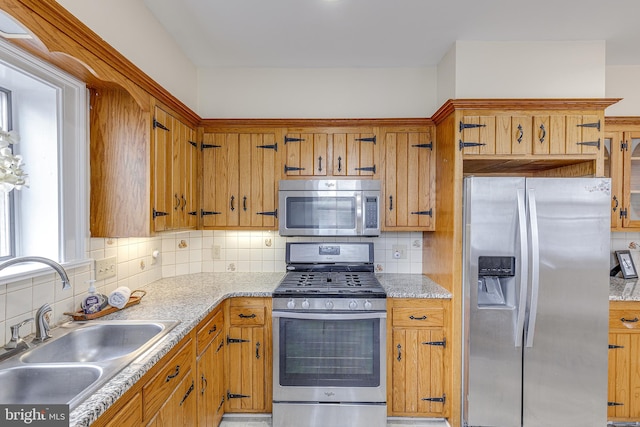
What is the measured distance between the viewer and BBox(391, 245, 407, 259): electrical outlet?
2.88 metres

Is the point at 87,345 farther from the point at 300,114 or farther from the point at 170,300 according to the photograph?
the point at 300,114

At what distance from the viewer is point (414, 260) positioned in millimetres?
2887

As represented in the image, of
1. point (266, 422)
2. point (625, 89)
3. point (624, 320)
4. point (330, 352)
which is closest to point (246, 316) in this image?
point (330, 352)

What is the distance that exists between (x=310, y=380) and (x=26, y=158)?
2.02 m

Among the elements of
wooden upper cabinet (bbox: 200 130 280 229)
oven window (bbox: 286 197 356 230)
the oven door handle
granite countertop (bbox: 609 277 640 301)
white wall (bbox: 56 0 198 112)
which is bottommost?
the oven door handle

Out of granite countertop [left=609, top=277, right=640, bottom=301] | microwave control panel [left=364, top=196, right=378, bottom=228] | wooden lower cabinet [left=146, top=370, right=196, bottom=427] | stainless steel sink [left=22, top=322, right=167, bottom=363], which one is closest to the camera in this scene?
wooden lower cabinet [left=146, top=370, right=196, bottom=427]

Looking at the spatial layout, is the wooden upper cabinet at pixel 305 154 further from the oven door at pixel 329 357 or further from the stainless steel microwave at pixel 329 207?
the oven door at pixel 329 357

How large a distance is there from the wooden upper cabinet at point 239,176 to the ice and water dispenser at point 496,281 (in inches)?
60.6

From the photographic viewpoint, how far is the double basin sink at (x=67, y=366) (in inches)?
45.8

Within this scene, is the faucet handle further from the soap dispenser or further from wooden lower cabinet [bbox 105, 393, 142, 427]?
wooden lower cabinet [bbox 105, 393, 142, 427]

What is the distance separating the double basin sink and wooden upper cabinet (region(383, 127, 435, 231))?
5.81 ft

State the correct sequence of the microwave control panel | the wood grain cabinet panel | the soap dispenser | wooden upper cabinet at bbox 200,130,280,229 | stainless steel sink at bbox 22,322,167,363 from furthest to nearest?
wooden upper cabinet at bbox 200,130,280,229
the microwave control panel
the wood grain cabinet panel
the soap dispenser
stainless steel sink at bbox 22,322,167,363

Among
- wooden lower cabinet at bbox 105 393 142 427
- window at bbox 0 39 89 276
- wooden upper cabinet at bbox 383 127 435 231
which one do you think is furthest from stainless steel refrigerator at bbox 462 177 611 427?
window at bbox 0 39 89 276

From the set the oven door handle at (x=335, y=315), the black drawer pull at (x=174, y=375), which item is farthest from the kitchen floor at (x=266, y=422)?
the black drawer pull at (x=174, y=375)
